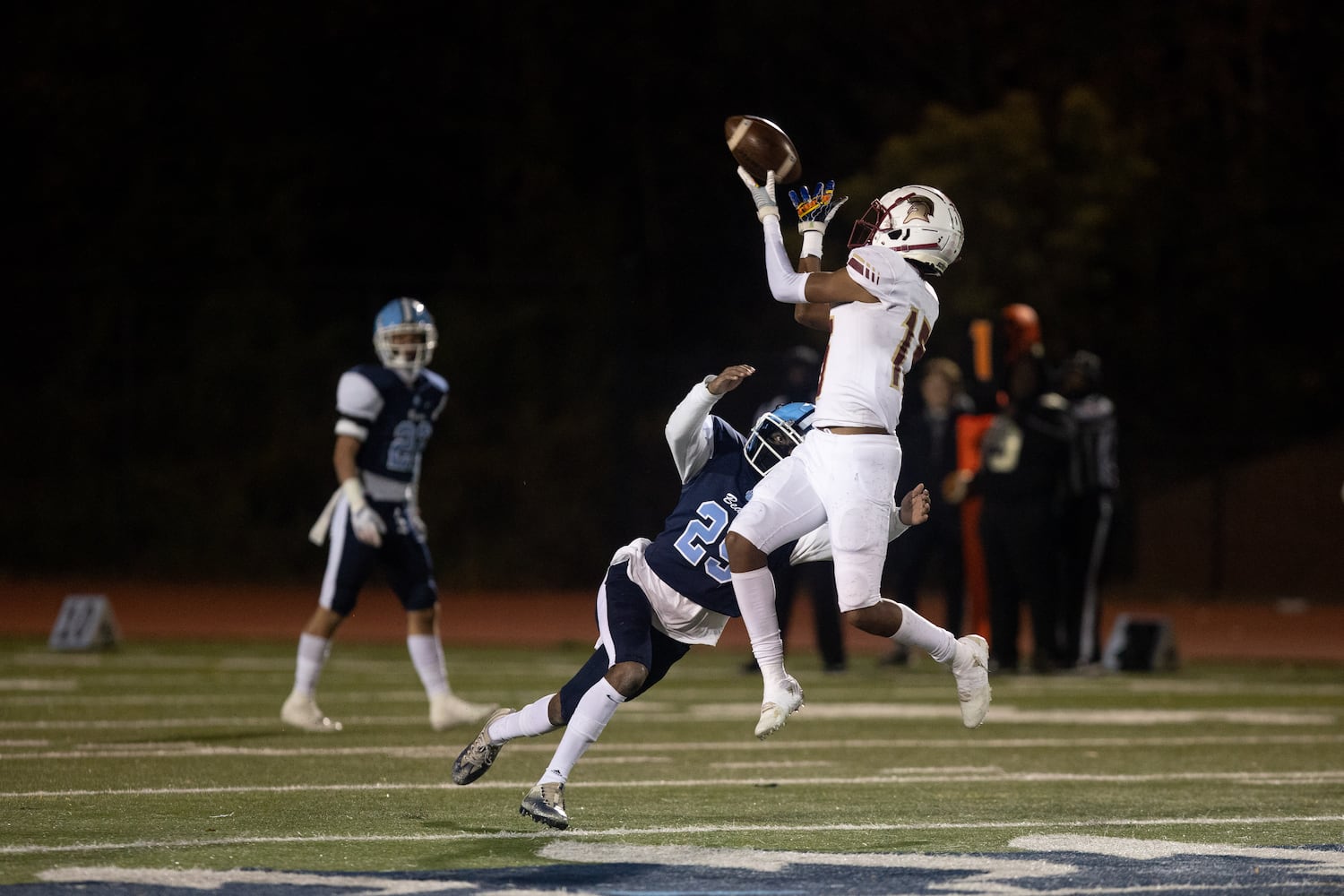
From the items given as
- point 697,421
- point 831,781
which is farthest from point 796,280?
point 831,781

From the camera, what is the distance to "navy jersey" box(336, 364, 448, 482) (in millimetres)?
9250

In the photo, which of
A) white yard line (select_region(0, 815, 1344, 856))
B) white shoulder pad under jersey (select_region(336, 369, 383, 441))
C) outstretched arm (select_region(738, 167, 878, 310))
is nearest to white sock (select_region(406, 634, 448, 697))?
white shoulder pad under jersey (select_region(336, 369, 383, 441))

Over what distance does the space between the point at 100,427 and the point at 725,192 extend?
32.3 feet

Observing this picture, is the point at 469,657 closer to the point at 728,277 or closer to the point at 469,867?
the point at 469,867

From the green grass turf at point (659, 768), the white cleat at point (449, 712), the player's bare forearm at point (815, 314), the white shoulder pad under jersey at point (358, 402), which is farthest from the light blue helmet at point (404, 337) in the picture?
the player's bare forearm at point (815, 314)

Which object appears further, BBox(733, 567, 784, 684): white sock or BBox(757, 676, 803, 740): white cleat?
BBox(733, 567, 784, 684): white sock

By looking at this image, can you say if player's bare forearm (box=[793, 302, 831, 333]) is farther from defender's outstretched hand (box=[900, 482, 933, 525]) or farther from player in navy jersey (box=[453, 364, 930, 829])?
defender's outstretched hand (box=[900, 482, 933, 525])

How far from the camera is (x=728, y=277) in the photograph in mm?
26141

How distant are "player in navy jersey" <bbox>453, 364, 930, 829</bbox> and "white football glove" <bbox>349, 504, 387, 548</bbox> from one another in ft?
9.27

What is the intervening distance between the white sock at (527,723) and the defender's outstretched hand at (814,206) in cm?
167

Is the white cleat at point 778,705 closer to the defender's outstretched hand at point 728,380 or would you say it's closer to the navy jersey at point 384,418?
the defender's outstretched hand at point 728,380

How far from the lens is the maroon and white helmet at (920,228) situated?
631 centimetres

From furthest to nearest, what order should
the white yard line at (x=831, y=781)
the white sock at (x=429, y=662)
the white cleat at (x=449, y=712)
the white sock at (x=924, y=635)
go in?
the white sock at (x=429, y=662)
the white cleat at (x=449, y=712)
the white yard line at (x=831, y=781)
the white sock at (x=924, y=635)

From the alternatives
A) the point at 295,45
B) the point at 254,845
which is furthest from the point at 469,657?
the point at 295,45
